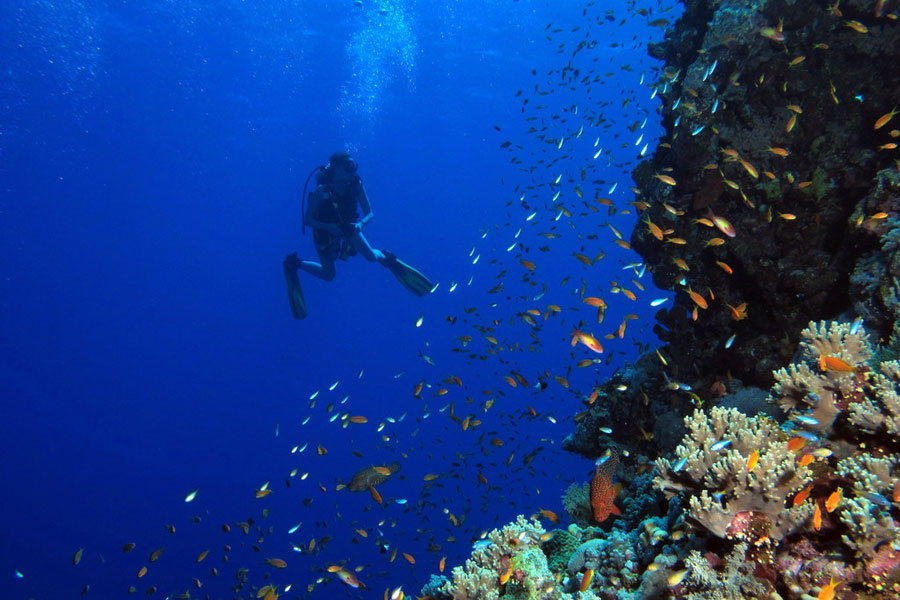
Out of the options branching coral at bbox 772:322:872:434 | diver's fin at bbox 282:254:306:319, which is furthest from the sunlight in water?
branching coral at bbox 772:322:872:434

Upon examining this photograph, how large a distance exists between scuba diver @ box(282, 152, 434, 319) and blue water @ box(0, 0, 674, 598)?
133 inches

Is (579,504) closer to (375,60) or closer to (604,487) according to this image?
(604,487)

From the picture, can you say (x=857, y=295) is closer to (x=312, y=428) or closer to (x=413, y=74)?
(x=413, y=74)

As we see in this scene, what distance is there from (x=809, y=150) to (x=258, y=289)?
90200mm

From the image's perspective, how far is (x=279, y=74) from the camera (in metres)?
41.1

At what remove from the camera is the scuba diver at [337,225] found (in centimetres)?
1502

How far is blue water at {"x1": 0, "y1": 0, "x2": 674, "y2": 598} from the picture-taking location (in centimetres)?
3362

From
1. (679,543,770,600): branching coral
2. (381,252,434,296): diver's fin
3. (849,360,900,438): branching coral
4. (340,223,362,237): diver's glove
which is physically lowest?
(679,543,770,600): branching coral

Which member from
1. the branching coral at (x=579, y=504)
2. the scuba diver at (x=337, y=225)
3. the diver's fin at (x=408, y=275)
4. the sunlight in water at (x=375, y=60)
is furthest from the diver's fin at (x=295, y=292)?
the sunlight in water at (x=375, y=60)

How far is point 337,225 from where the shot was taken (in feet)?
49.5

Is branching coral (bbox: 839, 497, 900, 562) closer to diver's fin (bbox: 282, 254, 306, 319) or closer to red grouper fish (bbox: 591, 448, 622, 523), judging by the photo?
red grouper fish (bbox: 591, 448, 622, 523)

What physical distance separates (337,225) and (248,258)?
71744mm

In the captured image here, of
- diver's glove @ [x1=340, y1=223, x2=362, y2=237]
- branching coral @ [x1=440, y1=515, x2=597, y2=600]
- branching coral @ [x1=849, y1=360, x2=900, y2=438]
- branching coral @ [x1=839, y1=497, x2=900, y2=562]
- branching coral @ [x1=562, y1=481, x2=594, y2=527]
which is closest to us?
branching coral @ [x1=839, y1=497, x2=900, y2=562]

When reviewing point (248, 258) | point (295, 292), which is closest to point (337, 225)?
point (295, 292)
